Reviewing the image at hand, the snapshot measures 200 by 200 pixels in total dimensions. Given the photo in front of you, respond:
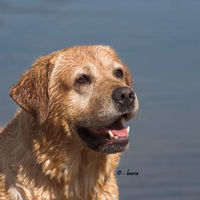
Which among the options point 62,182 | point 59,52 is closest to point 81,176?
point 62,182

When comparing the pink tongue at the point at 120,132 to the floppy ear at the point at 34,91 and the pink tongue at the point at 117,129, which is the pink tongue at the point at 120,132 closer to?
the pink tongue at the point at 117,129

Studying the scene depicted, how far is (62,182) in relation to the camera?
783 centimetres

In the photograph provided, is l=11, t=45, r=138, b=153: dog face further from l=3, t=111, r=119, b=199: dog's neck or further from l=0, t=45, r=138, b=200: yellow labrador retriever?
l=3, t=111, r=119, b=199: dog's neck

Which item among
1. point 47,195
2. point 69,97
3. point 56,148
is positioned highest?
point 69,97

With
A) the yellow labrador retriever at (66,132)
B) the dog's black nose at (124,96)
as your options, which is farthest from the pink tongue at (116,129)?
the dog's black nose at (124,96)

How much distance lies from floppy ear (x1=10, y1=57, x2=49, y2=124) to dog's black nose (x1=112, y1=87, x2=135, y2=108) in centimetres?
86

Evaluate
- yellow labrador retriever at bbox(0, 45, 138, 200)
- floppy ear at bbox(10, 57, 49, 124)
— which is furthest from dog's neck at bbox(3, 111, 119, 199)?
floppy ear at bbox(10, 57, 49, 124)

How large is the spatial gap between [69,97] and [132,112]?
0.76m

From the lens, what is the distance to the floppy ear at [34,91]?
7.70 meters

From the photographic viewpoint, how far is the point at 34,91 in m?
7.89

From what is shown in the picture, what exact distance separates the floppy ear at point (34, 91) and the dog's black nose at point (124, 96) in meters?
0.86

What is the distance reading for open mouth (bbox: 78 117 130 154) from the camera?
292 inches

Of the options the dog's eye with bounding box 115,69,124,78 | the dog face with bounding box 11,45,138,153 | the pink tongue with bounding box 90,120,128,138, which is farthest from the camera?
the dog's eye with bounding box 115,69,124,78

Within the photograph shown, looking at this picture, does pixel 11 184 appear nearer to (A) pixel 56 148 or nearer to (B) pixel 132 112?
(A) pixel 56 148
